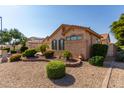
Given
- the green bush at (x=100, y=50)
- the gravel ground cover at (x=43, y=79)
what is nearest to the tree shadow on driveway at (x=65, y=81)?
the gravel ground cover at (x=43, y=79)

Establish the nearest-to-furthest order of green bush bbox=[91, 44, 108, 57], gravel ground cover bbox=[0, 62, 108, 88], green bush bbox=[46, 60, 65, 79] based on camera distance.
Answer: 1. gravel ground cover bbox=[0, 62, 108, 88]
2. green bush bbox=[46, 60, 65, 79]
3. green bush bbox=[91, 44, 108, 57]

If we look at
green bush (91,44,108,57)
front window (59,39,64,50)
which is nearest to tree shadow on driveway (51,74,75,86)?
green bush (91,44,108,57)

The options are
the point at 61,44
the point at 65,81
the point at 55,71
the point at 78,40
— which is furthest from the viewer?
the point at 61,44

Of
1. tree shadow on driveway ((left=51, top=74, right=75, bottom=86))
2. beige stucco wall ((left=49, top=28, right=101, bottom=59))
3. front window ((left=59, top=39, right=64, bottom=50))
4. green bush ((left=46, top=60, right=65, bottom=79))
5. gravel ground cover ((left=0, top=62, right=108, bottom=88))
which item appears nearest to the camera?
gravel ground cover ((left=0, top=62, right=108, bottom=88))

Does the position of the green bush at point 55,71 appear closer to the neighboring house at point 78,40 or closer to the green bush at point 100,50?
the neighboring house at point 78,40

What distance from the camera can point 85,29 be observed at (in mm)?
16766

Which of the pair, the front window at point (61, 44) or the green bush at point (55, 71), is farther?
the front window at point (61, 44)

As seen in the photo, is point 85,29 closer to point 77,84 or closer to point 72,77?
point 72,77

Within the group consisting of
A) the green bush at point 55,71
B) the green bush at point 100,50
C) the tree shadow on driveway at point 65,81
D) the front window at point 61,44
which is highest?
the front window at point 61,44

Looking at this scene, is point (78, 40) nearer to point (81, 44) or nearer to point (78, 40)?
point (78, 40)

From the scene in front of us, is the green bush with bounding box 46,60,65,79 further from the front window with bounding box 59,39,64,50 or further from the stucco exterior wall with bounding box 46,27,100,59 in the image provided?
the front window with bounding box 59,39,64,50

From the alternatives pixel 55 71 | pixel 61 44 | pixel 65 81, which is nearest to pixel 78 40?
pixel 61 44
